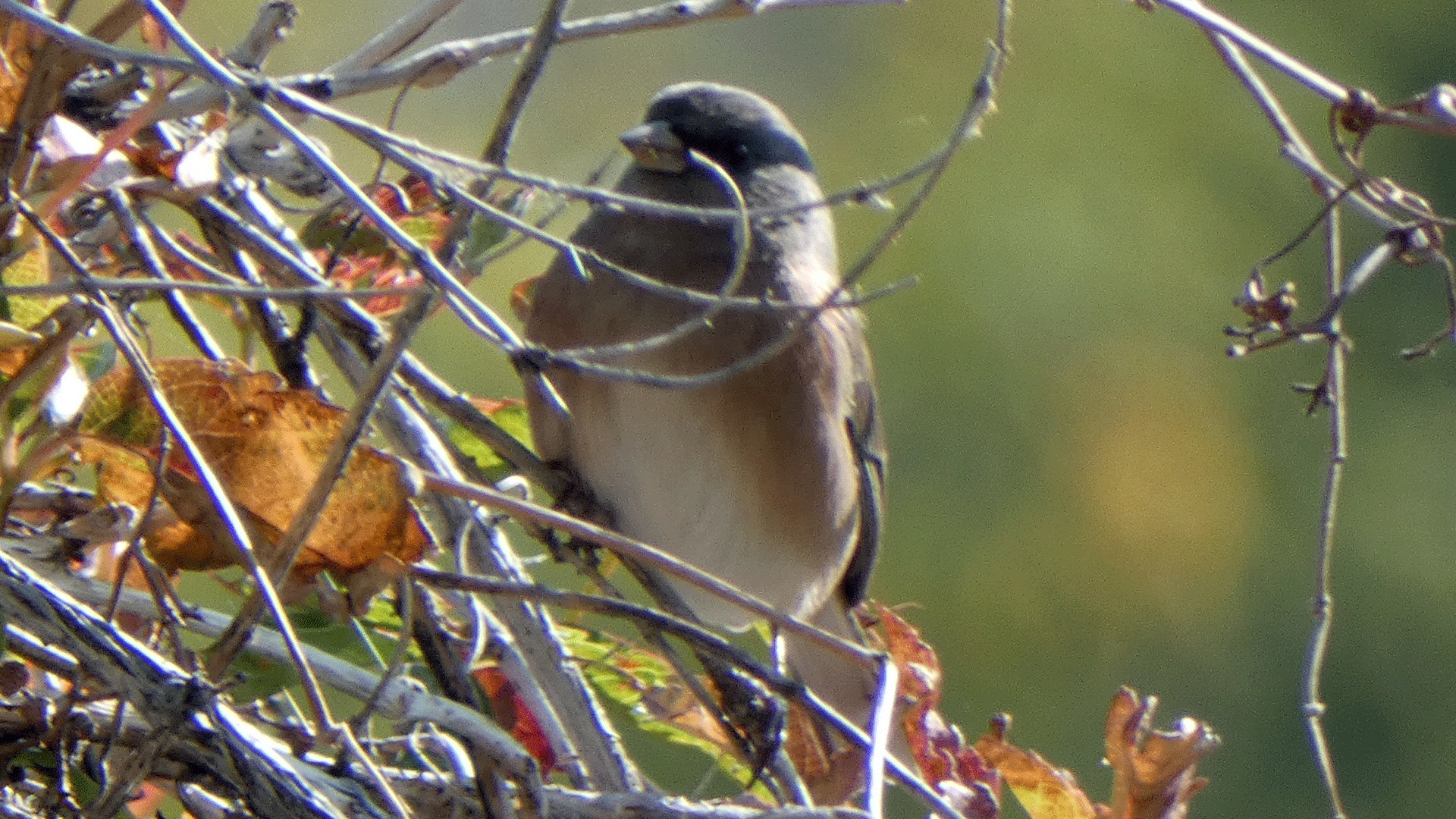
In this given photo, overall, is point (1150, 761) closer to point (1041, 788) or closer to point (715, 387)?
point (1041, 788)

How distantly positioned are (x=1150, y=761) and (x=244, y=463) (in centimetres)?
82

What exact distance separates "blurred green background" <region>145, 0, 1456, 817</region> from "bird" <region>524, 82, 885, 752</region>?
152 cm

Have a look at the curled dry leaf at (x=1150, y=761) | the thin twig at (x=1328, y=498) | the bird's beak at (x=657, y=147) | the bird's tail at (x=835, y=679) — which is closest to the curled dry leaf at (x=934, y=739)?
the curled dry leaf at (x=1150, y=761)

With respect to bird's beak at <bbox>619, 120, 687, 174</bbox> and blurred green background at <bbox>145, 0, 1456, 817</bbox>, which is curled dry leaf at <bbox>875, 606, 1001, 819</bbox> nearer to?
bird's beak at <bbox>619, 120, 687, 174</bbox>

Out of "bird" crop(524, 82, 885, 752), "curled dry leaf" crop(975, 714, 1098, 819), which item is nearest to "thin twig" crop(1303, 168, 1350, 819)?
"curled dry leaf" crop(975, 714, 1098, 819)

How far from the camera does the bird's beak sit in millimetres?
2363

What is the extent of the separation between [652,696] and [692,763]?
86.0 inches

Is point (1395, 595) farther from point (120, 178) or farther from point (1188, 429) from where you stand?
point (120, 178)

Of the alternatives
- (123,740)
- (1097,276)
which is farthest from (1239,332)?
(1097,276)

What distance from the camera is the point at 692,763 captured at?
12.5 feet

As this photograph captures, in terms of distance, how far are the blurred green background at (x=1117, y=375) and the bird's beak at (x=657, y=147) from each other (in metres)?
1.55

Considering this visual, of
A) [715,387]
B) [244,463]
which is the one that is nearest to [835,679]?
[715,387]

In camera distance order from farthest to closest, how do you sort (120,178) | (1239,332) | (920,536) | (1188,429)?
(1188,429)
(920,536)
(1239,332)
(120,178)

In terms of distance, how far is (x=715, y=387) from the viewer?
2.17 meters
